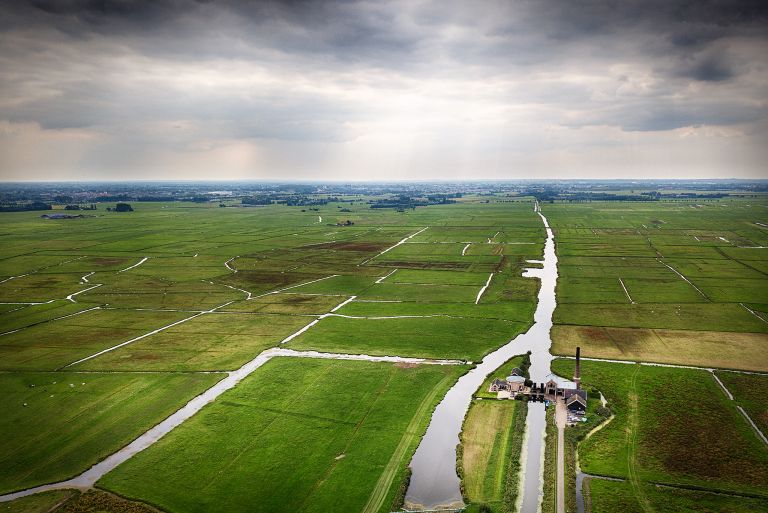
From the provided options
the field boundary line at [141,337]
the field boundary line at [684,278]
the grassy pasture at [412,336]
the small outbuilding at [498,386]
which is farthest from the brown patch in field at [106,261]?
the field boundary line at [684,278]

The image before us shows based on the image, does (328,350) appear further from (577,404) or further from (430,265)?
(430,265)

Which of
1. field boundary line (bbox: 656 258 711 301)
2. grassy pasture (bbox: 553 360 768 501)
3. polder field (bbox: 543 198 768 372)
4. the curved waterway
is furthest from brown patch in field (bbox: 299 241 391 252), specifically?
grassy pasture (bbox: 553 360 768 501)

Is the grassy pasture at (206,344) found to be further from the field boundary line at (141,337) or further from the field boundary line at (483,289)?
the field boundary line at (483,289)

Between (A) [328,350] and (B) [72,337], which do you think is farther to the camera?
(B) [72,337]

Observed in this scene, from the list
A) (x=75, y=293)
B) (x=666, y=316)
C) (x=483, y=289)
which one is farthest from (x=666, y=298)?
(x=75, y=293)

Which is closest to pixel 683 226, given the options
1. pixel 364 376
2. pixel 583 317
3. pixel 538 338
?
pixel 583 317
